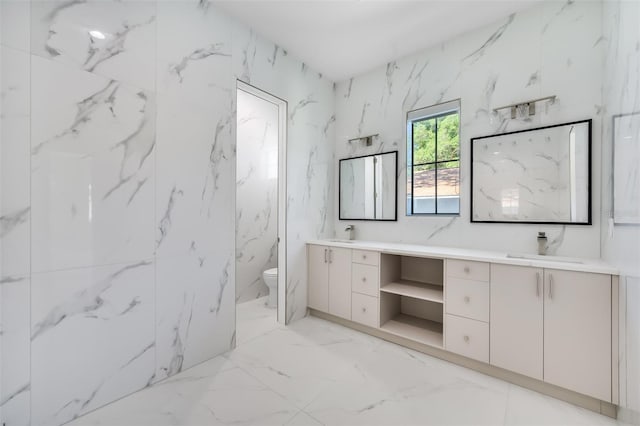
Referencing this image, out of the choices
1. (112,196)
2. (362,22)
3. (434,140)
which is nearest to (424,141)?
(434,140)

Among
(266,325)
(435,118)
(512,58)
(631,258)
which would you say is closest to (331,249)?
(266,325)

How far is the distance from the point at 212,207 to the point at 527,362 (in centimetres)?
255

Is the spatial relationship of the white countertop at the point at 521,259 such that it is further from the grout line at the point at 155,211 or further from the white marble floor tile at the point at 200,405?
the grout line at the point at 155,211

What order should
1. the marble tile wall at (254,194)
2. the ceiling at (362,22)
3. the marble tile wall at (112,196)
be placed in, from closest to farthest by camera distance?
1. the marble tile wall at (112,196)
2. the ceiling at (362,22)
3. the marble tile wall at (254,194)

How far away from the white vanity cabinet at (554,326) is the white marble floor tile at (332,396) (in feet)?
0.63

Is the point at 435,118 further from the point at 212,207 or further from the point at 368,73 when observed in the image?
the point at 212,207

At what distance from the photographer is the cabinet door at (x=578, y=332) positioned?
1622mm

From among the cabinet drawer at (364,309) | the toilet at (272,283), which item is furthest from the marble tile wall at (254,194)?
the cabinet drawer at (364,309)

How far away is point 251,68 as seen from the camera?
254 centimetres

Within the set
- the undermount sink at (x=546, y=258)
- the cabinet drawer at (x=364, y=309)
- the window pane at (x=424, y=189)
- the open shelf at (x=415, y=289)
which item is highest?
the window pane at (x=424, y=189)

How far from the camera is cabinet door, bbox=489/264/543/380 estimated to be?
1825mm

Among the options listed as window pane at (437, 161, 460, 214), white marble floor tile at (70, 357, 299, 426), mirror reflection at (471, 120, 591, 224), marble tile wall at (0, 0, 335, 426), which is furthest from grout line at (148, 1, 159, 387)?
mirror reflection at (471, 120, 591, 224)

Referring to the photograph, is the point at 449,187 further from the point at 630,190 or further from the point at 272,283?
the point at 272,283

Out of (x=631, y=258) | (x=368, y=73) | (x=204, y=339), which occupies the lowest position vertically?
(x=204, y=339)
